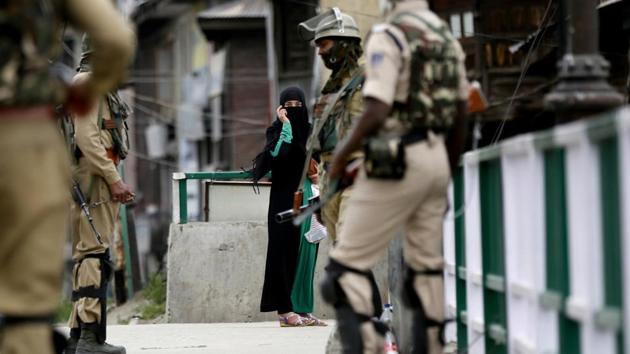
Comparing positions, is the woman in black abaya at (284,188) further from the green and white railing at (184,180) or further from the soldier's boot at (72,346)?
the soldier's boot at (72,346)

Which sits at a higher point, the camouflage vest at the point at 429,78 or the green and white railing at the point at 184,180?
the camouflage vest at the point at 429,78

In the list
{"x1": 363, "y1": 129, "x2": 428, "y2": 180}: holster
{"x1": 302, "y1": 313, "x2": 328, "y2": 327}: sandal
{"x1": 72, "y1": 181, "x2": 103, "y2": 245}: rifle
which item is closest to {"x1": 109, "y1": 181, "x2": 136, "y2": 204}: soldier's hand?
{"x1": 72, "y1": 181, "x2": 103, "y2": 245}: rifle

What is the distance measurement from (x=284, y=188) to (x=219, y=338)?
1633 millimetres

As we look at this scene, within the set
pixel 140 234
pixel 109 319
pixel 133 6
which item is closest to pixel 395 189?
pixel 109 319

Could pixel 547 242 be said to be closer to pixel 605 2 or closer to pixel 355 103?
pixel 355 103

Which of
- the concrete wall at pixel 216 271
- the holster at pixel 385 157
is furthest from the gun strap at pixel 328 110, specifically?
the concrete wall at pixel 216 271

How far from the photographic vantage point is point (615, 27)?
768 inches

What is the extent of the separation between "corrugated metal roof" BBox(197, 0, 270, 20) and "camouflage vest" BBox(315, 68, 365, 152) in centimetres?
2726

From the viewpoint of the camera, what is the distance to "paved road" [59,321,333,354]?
10812 millimetres

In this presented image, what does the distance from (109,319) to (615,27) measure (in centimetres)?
725

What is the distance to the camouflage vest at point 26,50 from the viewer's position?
5.58 metres

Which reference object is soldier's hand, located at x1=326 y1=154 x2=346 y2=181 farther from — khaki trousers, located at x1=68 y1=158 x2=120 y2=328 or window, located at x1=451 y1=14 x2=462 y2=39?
window, located at x1=451 y1=14 x2=462 y2=39

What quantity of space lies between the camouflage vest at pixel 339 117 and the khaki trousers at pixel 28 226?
333cm

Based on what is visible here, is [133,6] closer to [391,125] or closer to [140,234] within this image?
[140,234]
